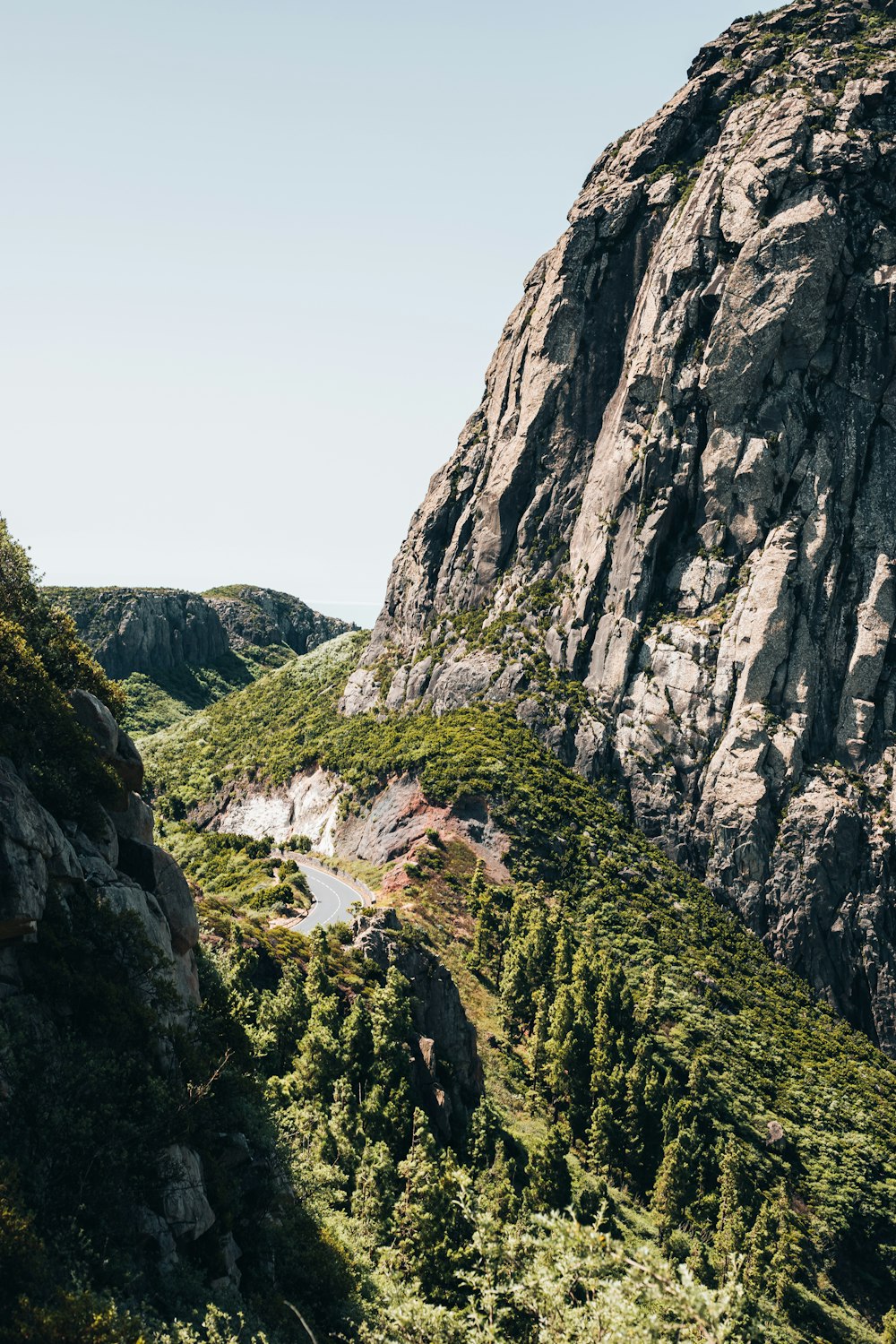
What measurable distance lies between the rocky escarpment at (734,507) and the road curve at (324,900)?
38526mm

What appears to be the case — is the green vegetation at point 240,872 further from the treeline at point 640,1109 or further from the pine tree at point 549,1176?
the pine tree at point 549,1176

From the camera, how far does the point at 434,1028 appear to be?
56750 millimetres

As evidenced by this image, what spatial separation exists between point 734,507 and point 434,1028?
80733mm

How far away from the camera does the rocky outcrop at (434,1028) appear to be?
5238cm

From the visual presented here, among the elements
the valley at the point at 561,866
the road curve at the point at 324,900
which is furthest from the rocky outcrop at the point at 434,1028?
the road curve at the point at 324,900

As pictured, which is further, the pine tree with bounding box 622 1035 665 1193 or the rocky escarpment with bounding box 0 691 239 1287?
the pine tree with bounding box 622 1035 665 1193

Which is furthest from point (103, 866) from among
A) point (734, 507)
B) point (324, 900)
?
point (734, 507)

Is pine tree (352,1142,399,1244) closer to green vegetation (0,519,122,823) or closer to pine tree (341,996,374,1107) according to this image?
pine tree (341,996,374,1107)

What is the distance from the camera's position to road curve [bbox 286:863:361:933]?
6912cm

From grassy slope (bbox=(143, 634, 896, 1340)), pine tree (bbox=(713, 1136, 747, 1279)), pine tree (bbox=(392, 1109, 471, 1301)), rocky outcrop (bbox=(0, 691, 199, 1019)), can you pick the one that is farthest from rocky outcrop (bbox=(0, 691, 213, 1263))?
pine tree (bbox=(713, 1136, 747, 1279))

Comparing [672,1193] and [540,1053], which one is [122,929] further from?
[672,1193]

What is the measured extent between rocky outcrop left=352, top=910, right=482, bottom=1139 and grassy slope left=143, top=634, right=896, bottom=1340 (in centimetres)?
891

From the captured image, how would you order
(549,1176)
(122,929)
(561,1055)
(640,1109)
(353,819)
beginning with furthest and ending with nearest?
(353,819)
(561,1055)
(640,1109)
(549,1176)
(122,929)

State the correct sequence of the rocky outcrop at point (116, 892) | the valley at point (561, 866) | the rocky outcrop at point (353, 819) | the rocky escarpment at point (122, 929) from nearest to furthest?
1. the rocky escarpment at point (122, 929)
2. the rocky outcrop at point (116, 892)
3. the valley at point (561, 866)
4. the rocky outcrop at point (353, 819)
